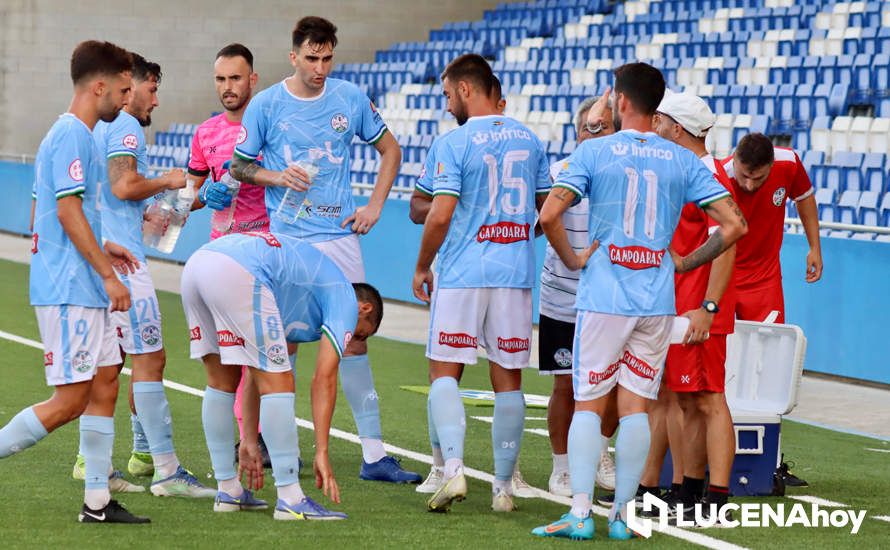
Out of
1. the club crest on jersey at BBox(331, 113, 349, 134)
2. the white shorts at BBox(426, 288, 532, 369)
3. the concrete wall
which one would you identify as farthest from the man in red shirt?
the concrete wall

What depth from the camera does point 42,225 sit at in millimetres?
5641

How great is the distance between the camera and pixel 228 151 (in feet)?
24.7

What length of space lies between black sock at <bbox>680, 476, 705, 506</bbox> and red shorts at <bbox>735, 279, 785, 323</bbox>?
1570mm

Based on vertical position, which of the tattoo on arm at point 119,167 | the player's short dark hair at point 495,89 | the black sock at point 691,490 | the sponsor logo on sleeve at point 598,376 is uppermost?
the player's short dark hair at point 495,89

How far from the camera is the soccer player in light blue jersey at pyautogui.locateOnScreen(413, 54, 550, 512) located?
6324 mm

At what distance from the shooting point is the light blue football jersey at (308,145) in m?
Result: 7.04

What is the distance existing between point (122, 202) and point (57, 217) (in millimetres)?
902

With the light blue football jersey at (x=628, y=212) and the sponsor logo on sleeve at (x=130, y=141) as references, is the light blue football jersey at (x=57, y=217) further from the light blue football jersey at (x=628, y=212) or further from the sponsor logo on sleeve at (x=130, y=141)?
the light blue football jersey at (x=628, y=212)

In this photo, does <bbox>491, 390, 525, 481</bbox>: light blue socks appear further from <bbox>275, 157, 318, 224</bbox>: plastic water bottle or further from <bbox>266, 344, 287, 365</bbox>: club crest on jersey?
<bbox>275, 157, 318, 224</bbox>: plastic water bottle

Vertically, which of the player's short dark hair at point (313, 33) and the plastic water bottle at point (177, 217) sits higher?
the player's short dark hair at point (313, 33)

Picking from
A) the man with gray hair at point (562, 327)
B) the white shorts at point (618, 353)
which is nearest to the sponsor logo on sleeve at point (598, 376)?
the white shorts at point (618, 353)

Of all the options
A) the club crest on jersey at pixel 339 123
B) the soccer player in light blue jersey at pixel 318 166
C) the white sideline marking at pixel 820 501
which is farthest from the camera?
the club crest on jersey at pixel 339 123

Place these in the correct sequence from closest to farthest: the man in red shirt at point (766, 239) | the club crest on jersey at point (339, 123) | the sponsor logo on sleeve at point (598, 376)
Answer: the sponsor logo on sleeve at point (598, 376)
the club crest on jersey at point (339, 123)
the man in red shirt at point (766, 239)

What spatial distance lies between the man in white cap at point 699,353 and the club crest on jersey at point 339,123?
1.67 meters
